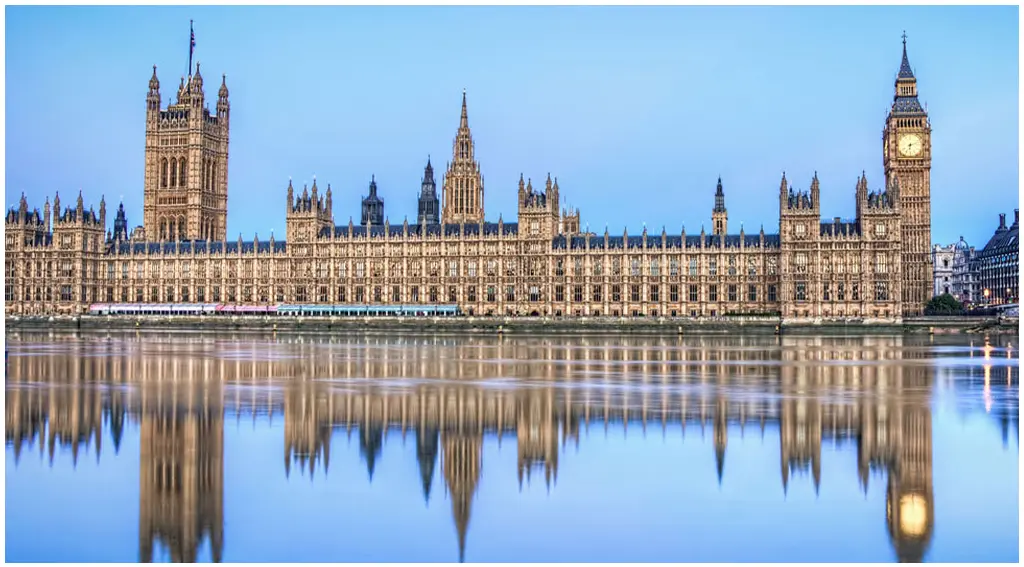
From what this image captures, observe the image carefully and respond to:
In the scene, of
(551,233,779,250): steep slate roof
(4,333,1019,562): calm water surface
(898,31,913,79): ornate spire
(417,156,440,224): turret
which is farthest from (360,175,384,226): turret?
(4,333,1019,562): calm water surface

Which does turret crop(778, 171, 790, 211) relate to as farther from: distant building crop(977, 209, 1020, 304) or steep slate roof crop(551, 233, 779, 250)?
distant building crop(977, 209, 1020, 304)

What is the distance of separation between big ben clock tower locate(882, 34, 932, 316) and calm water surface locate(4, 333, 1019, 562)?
97173 mm

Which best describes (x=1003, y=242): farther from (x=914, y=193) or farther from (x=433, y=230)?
(x=433, y=230)

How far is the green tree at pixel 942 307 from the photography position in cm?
13175

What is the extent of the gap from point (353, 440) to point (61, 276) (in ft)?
415

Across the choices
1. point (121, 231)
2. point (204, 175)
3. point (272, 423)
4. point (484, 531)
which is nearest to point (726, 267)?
point (204, 175)

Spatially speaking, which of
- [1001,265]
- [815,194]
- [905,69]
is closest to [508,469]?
[815,194]

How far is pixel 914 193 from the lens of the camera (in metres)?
140

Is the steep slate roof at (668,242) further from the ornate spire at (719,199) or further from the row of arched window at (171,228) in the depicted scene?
the row of arched window at (171,228)

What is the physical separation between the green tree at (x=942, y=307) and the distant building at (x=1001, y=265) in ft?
122

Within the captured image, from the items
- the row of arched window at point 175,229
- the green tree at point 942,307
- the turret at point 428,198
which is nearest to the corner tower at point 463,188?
the turret at point 428,198

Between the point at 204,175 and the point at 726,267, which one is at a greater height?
the point at 204,175

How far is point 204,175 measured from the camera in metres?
164

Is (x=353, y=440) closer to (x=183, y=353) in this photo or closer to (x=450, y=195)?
(x=183, y=353)
